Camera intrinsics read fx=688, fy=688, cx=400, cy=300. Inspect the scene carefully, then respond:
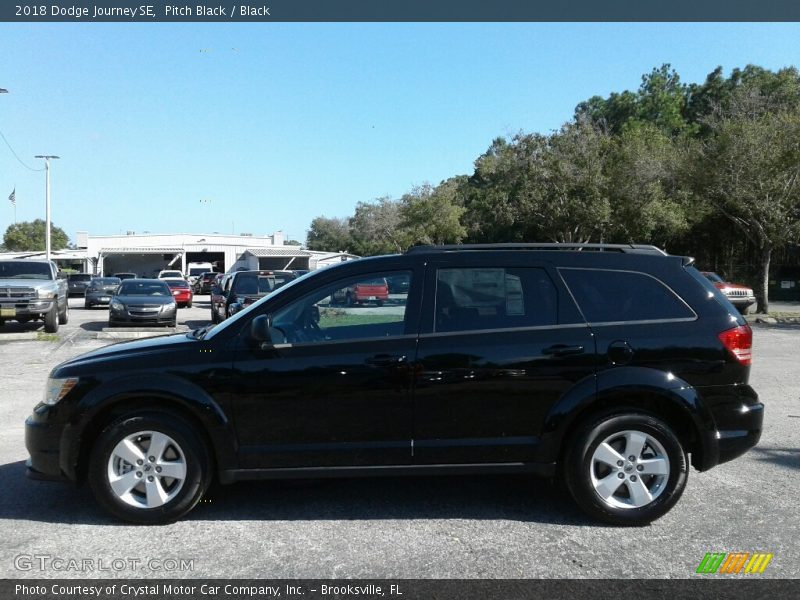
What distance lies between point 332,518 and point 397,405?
93cm

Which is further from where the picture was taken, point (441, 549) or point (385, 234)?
point (385, 234)

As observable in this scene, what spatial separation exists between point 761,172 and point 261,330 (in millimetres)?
21997

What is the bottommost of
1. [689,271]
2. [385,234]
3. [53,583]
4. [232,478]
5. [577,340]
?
[53,583]

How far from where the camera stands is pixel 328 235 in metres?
104

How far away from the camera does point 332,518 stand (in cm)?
476

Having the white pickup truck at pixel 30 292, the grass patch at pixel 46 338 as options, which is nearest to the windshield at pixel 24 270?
the white pickup truck at pixel 30 292

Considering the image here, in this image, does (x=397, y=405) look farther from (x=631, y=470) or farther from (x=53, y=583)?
(x=53, y=583)

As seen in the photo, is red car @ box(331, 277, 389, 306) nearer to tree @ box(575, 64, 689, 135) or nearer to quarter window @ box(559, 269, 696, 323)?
quarter window @ box(559, 269, 696, 323)

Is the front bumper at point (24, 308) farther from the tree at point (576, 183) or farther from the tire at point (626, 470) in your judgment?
the tree at point (576, 183)

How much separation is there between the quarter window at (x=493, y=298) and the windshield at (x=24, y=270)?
15489 mm

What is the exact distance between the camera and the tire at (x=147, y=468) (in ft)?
15.1

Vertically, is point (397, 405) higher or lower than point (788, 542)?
higher

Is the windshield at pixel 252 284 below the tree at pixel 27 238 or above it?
below

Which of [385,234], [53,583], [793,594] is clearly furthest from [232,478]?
[385,234]
